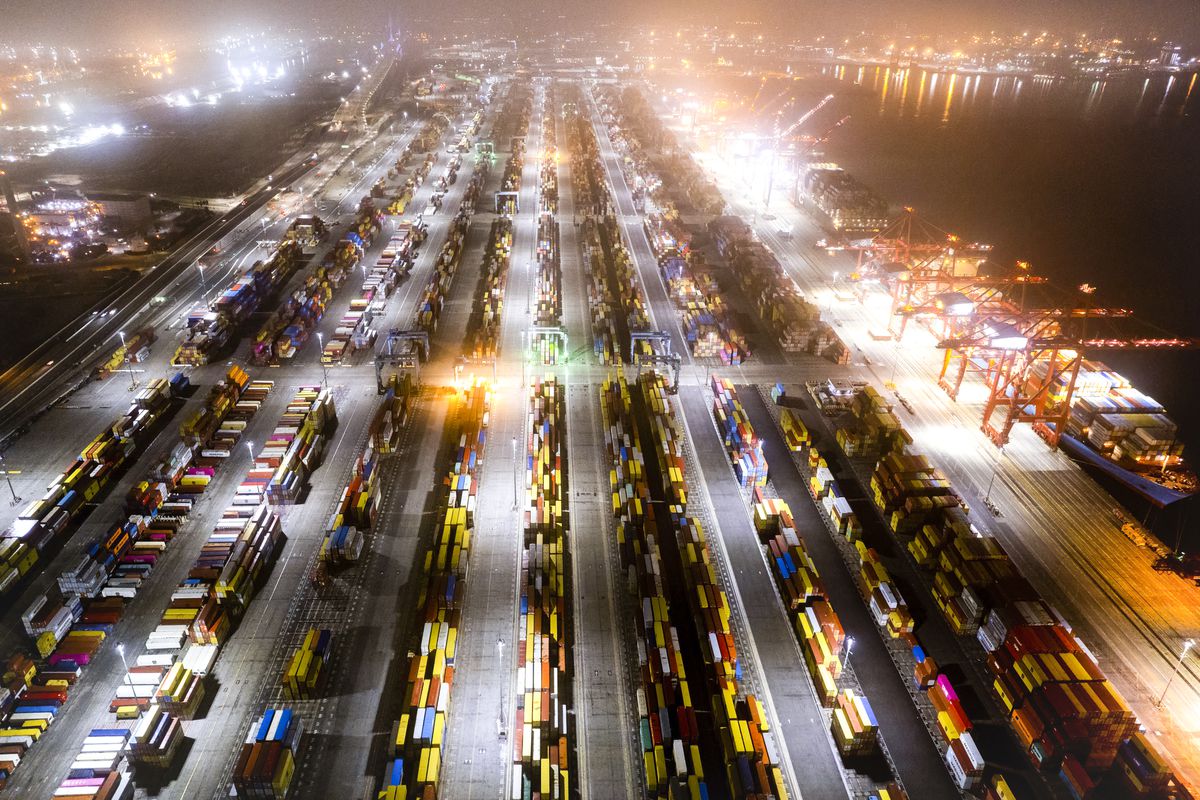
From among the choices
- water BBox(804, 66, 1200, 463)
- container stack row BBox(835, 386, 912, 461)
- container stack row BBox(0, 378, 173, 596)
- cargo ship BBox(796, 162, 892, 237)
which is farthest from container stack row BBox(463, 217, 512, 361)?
water BBox(804, 66, 1200, 463)

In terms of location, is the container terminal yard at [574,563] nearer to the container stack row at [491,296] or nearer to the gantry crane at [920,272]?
the container stack row at [491,296]

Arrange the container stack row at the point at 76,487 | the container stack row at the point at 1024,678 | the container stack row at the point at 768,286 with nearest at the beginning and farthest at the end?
the container stack row at the point at 1024,678
the container stack row at the point at 76,487
the container stack row at the point at 768,286

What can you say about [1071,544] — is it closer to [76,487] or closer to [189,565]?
[189,565]

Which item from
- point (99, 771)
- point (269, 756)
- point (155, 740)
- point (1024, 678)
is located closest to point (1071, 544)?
point (1024, 678)

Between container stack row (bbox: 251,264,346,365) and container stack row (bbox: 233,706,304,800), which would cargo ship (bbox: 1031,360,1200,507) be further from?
container stack row (bbox: 251,264,346,365)

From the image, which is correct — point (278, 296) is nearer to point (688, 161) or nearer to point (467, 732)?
point (467, 732)

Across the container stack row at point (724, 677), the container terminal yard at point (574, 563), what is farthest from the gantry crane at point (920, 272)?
the container stack row at point (724, 677)

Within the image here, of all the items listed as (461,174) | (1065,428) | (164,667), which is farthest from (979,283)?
(461,174)
